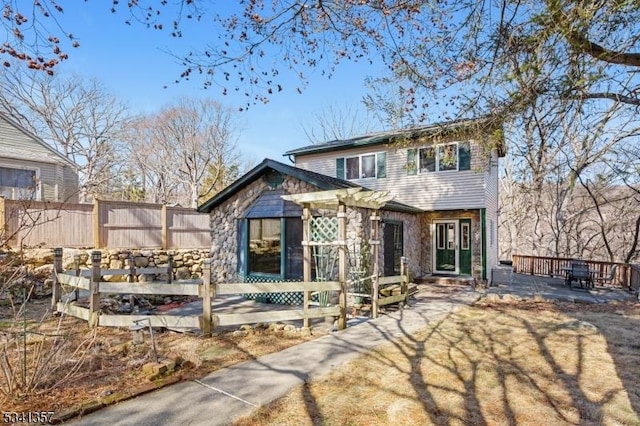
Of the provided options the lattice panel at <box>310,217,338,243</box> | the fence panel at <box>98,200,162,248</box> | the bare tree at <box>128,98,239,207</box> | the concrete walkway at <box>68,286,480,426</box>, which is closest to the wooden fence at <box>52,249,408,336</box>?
the concrete walkway at <box>68,286,480,426</box>

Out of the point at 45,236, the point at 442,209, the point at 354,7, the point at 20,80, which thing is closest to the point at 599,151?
the point at 442,209

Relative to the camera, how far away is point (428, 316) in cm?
784

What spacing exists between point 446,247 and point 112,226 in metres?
11.9

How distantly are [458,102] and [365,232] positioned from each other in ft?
13.3

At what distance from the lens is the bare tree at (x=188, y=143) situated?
24859mm

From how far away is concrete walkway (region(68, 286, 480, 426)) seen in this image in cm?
339

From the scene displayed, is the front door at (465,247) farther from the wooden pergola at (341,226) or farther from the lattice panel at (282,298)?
the lattice panel at (282,298)

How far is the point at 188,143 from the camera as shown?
82.3ft

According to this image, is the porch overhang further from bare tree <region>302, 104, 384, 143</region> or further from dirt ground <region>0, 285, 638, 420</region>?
bare tree <region>302, 104, 384, 143</region>

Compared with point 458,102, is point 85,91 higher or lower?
higher

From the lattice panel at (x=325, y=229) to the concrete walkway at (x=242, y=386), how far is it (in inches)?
101

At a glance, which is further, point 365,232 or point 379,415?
point 365,232

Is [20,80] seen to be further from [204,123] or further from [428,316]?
[428,316]

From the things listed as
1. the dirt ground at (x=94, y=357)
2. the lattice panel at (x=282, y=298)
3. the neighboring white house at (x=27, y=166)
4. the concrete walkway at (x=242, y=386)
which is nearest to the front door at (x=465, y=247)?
the lattice panel at (x=282, y=298)
